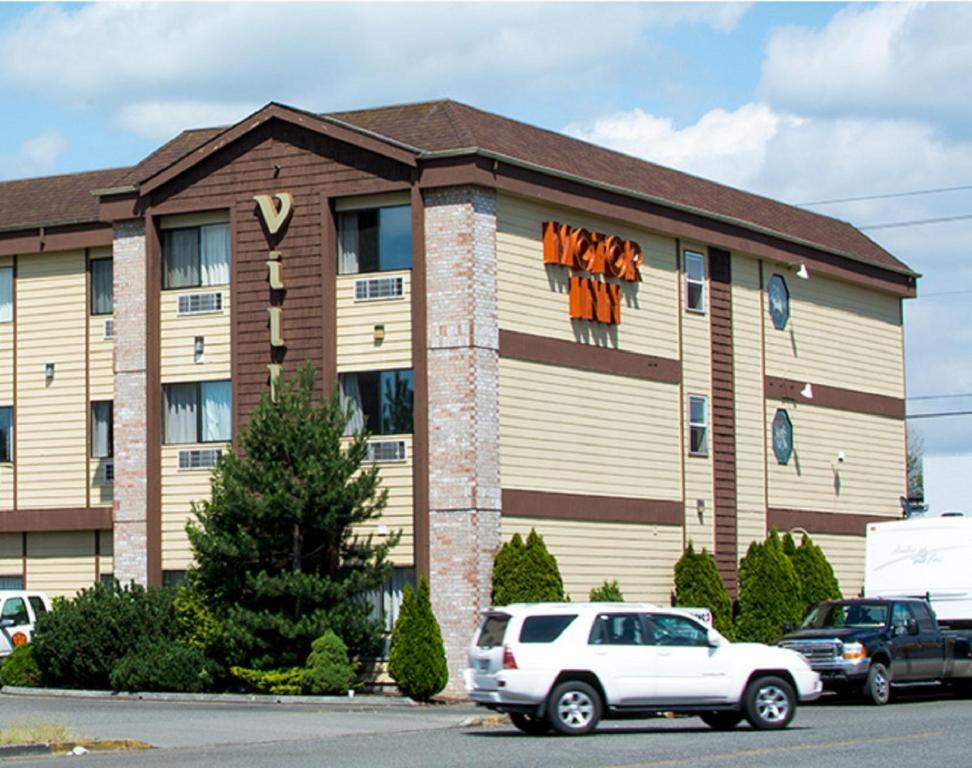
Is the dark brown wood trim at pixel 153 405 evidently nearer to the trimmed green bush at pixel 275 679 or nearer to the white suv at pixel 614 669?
the trimmed green bush at pixel 275 679

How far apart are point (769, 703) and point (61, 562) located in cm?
1895

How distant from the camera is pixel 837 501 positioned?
43.4 meters

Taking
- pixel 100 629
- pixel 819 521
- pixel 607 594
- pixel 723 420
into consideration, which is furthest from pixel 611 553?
pixel 100 629

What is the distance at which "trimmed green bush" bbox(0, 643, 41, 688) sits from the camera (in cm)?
3425

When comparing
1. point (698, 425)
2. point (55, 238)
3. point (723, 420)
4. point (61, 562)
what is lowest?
point (61, 562)

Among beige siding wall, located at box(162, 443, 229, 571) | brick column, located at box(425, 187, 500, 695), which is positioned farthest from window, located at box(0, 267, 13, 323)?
brick column, located at box(425, 187, 500, 695)

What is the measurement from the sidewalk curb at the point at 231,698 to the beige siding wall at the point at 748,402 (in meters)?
11.7

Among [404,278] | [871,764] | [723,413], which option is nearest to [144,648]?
[404,278]

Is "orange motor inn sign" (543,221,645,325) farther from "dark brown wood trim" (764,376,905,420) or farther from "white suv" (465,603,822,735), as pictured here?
"white suv" (465,603,822,735)

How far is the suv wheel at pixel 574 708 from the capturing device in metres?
23.0

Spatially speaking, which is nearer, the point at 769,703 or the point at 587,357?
the point at 769,703

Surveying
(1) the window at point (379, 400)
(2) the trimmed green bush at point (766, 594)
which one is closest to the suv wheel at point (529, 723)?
(1) the window at point (379, 400)

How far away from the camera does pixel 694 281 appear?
39000 mm

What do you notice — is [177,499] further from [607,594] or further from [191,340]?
[607,594]
